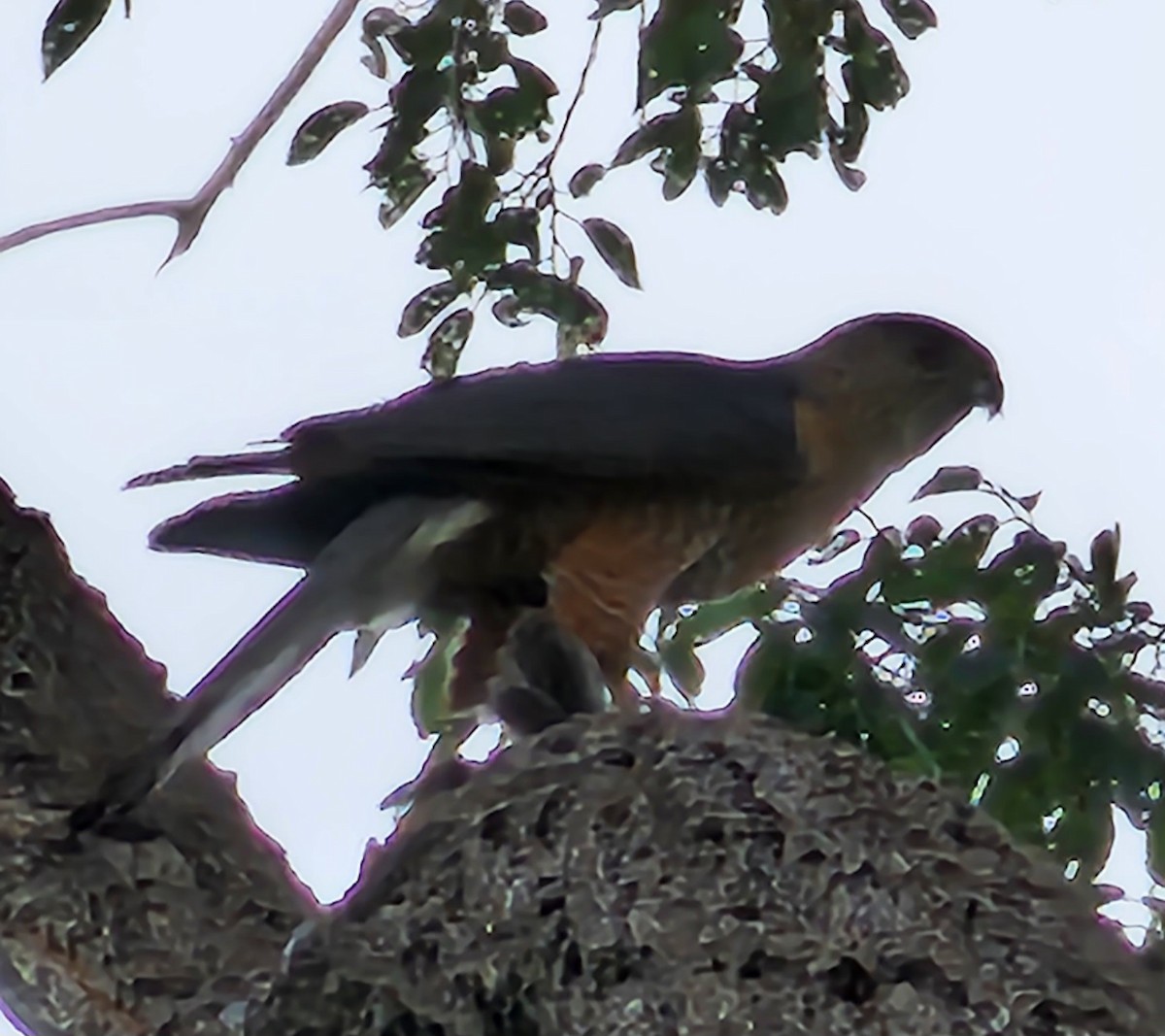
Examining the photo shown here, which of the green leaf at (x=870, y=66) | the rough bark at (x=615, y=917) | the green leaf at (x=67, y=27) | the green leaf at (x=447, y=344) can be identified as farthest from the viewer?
the green leaf at (x=447, y=344)

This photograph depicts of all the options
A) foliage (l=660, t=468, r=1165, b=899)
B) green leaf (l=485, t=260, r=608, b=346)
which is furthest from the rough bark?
green leaf (l=485, t=260, r=608, b=346)

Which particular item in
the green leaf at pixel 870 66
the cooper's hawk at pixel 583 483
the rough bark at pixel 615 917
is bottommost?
the rough bark at pixel 615 917

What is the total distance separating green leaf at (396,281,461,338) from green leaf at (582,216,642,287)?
0.51 ft

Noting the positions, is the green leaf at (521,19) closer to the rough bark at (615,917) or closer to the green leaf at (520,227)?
the green leaf at (520,227)

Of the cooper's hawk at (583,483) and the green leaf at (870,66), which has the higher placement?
the green leaf at (870,66)

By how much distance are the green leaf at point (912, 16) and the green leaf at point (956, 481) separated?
A: 0.44 meters

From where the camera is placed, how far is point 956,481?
198 centimetres

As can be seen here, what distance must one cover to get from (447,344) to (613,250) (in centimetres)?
20

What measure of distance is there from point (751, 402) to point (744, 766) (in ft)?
3.58

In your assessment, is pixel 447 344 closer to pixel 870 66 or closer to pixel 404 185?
pixel 404 185

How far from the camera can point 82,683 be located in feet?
5.25


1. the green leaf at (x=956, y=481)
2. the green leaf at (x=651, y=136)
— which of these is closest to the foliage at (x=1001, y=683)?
the green leaf at (x=956, y=481)

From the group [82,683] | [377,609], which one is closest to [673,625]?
[377,609]

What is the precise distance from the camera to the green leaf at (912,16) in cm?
205
